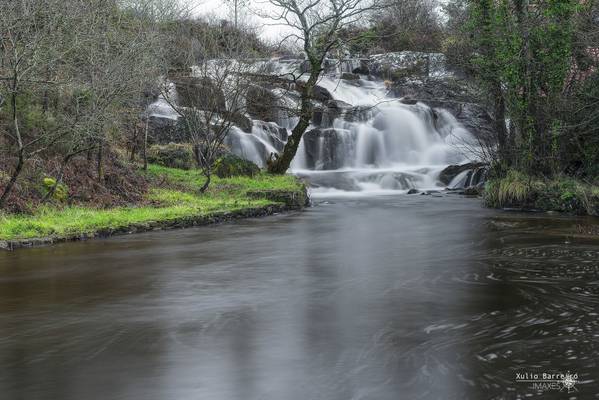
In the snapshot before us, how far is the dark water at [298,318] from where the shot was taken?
5895 millimetres

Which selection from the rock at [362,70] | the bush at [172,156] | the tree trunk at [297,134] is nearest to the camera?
the bush at [172,156]

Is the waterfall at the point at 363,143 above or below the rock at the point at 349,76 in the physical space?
below

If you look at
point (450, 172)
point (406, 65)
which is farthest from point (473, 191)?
point (406, 65)

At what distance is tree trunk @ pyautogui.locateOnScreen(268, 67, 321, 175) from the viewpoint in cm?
2795

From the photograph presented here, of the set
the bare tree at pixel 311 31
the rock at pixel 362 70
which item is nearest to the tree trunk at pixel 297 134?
the bare tree at pixel 311 31

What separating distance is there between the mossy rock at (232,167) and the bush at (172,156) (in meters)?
1.80

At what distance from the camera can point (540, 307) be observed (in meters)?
8.54

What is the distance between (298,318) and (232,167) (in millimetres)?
18910

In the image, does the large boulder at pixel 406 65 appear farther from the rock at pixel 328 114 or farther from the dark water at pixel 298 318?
the dark water at pixel 298 318

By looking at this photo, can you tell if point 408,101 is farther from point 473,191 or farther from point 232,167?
point 232,167

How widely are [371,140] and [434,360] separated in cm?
2803

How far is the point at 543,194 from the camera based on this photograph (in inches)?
851

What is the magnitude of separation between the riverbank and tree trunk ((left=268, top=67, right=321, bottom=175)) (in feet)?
3.69

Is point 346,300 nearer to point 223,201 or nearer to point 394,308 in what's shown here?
point 394,308
